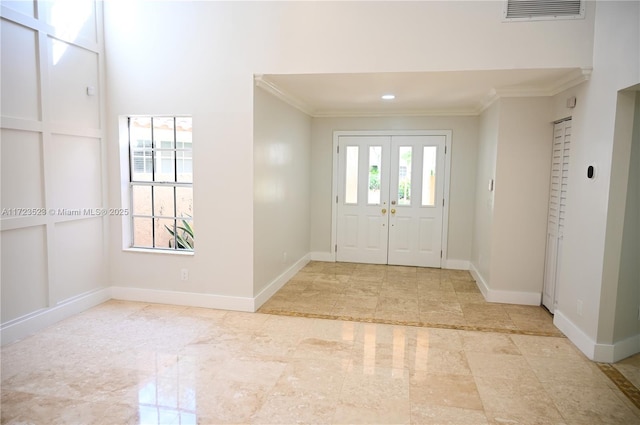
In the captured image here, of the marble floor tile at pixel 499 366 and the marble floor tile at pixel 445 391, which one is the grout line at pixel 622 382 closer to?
the marble floor tile at pixel 499 366

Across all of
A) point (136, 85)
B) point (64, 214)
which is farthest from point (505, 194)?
Result: point (64, 214)

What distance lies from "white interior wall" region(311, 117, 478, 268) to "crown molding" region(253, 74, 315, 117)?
1.84ft

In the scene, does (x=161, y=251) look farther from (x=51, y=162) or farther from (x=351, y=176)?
(x=351, y=176)

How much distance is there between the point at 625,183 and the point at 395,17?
7.72 feet

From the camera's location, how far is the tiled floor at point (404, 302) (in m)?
4.09

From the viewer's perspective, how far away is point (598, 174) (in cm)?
332

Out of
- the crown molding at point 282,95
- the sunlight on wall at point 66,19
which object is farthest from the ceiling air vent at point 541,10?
the sunlight on wall at point 66,19

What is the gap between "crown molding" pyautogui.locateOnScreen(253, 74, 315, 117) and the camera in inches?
161

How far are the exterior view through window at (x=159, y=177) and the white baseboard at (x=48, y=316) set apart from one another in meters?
0.68

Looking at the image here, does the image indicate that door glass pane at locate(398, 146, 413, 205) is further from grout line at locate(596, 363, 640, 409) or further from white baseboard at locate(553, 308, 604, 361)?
grout line at locate(596, 363, 640, 409)

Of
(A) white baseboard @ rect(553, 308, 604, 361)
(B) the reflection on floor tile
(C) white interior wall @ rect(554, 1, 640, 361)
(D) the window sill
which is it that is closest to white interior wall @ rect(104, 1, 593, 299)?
(D) the window sill

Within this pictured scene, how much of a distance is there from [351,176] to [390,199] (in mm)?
715

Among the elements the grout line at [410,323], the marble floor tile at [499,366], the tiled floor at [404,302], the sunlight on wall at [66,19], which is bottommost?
the marble floor tile at [499,366]

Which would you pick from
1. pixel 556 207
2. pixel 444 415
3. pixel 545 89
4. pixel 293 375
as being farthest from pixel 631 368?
pixel 545 89
